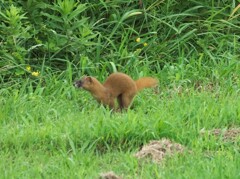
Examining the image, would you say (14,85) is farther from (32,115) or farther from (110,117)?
Result: (110,117)

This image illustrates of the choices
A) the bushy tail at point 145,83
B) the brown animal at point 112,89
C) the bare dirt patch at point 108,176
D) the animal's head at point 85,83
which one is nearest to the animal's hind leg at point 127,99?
the brown animal at point 112,89

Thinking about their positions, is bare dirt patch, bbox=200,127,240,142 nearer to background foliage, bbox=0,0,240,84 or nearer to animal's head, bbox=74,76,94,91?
animal's head, bbox=74,76,94,91

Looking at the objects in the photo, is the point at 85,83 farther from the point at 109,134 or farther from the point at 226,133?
the point at 226,133

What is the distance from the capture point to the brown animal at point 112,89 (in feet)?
20.2

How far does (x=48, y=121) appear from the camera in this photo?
570 cm

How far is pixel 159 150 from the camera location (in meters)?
5.04

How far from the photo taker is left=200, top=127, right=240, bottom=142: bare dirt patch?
17.3 feet

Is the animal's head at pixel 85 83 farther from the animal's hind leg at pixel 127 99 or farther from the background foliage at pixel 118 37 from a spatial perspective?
the background foliage at pixel 118 37

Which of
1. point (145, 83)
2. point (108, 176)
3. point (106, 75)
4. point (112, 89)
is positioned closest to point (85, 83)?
point (112, 89)

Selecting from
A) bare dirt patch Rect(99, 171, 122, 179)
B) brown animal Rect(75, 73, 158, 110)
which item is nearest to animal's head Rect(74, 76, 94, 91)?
brown animal Rect(75, 73, 158, 110)

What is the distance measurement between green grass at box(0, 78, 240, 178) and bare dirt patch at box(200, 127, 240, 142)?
0.24 ft

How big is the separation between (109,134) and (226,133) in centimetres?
82

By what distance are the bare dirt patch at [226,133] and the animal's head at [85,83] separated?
1.14m

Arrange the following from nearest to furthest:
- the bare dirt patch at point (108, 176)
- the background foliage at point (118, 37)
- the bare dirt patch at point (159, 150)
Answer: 1. the bare dirt patch at point (108, 176)
2. the bare dirt patch at point (159, 150)
3. the background foliage at point (118, 37)
